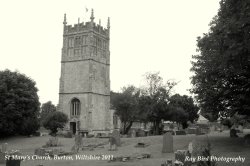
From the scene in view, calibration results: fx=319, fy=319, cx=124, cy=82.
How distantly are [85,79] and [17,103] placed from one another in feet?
51.9

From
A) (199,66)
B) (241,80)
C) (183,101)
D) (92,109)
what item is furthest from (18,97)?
(183,101)

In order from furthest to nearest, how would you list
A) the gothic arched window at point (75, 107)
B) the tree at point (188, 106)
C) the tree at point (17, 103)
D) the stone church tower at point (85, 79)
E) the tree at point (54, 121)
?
the tree at point (188, 106) < the gothic arched window at point (75, 107) < the stone church tower at point (85, 79) < the tree at point (54, 121) < the tree at point (17, 103)

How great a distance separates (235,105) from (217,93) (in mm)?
1655

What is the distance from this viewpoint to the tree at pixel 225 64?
47.0 feet

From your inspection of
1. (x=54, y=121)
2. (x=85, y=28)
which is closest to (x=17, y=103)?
(x=54, y=121)

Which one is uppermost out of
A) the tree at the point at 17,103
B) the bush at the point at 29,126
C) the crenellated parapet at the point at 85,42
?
the crenellated parapet at the point at 85,42

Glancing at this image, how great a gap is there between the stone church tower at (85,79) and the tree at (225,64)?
29431 mm

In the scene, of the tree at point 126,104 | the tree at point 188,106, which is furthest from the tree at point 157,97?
the tree at point 188,106

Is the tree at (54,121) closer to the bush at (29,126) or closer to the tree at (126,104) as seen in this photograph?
the bush at (29,126)

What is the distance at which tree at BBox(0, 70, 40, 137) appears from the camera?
38.2m

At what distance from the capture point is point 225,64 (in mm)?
16484

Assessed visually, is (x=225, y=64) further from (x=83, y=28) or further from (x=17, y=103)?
(x=83, y=28)

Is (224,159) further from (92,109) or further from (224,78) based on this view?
(92,109)

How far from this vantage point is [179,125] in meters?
65.9
